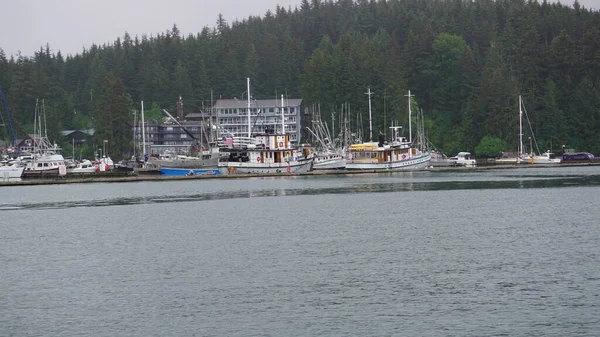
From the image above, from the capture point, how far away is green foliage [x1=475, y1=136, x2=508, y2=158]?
128 meters

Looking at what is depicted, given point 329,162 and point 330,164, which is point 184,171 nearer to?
point 329,162

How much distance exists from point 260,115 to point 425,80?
3135 centimetres

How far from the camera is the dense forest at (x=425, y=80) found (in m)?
130

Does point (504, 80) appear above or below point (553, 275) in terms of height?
above

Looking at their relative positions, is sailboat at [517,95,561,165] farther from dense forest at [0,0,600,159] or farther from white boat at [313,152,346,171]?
white boat at [313,152,346,171]

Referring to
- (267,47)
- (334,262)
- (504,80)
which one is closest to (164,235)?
(334,262)

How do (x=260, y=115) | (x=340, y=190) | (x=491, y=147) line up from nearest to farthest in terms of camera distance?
(x=340, y=190)
(x=491, y=147)
(x=260, y=115)

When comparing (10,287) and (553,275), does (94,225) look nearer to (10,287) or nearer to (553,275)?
(10,287)

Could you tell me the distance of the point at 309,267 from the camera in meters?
38.7

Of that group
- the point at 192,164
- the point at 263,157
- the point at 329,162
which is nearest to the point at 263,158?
the point at 263,157

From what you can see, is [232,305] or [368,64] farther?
[368,64]

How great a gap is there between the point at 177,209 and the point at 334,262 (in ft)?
103

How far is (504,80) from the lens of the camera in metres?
132

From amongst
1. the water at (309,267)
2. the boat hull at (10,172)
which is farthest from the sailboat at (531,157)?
the boat hull at (10,172)
